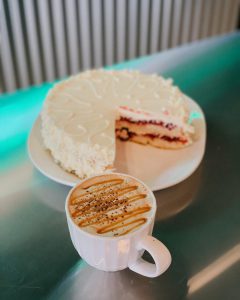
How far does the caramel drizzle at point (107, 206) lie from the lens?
0.84 metres

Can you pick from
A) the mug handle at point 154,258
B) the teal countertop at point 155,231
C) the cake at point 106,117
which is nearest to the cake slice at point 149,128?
the cake at point 106,117

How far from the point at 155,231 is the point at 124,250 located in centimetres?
25

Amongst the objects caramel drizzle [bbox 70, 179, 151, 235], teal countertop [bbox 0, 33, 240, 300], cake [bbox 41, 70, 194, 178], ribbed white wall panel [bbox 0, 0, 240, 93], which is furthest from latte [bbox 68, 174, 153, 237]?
Answer: ribbed white wall panel [bbox 0, 0, 240, 93]

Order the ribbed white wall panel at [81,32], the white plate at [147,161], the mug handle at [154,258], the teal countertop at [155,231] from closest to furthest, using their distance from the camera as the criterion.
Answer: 1. the mug handle at [154,258]
2. the teal countertop at [155,231]
3. the white plate at [147,161]
4. the ribbed white wall panel at [81,32]

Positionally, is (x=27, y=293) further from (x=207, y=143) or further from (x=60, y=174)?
(x=207, y=143)

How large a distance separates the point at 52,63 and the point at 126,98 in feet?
4.51

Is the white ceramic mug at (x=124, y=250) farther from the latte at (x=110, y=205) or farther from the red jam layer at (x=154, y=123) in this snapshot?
the red jam layer at (x=154, y=123)

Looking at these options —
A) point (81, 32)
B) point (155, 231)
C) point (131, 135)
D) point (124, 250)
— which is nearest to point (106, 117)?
point (131, 135)

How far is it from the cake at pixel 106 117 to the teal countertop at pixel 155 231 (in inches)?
4.5

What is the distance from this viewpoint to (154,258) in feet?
2.63

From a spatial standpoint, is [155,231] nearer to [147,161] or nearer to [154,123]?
[147,161]

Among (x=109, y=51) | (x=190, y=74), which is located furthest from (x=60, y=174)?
(x=109, y=51)

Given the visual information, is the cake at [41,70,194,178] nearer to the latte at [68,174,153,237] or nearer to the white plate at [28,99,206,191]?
the white plate at [28,99,206,191]

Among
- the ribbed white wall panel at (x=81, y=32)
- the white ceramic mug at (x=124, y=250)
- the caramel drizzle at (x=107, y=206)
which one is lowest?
the ribbed white wall panel at (x=81, y=32)
